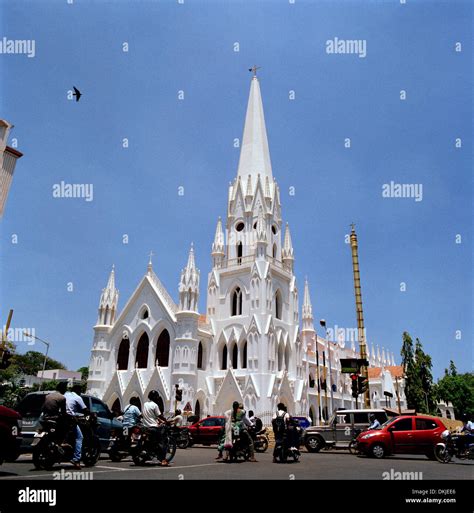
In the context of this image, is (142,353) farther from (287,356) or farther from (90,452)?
(90,452)

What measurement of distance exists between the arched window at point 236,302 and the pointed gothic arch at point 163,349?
593 centimetres

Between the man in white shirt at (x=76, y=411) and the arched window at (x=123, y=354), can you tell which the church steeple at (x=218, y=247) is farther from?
the man in white shirt at (x=76, y=411)

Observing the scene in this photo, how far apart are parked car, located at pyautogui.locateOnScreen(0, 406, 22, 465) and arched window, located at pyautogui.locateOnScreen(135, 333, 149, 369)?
97.5ft

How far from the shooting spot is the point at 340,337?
2837 inches

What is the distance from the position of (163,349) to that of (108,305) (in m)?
7.42

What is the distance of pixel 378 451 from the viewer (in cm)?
1554

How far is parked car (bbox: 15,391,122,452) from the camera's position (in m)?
12.6

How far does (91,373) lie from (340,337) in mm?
43954

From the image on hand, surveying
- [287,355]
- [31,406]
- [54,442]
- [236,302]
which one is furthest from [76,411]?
[287,355]

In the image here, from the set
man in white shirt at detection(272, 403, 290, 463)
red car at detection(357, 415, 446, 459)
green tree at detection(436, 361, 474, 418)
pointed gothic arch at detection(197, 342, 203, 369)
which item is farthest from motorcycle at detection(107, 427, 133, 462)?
green tree at detection(436, 361, 474, 418)

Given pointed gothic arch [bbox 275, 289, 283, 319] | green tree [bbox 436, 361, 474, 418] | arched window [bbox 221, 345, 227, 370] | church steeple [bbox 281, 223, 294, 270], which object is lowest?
green tree [bbox 436, 361, 474, 418]

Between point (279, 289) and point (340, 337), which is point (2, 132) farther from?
point (340, 337)

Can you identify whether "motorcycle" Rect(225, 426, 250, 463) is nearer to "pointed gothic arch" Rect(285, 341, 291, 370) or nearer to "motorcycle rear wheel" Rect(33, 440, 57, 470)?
"motorcycle rear wheel" Rect(33, 440, 57, 470)
